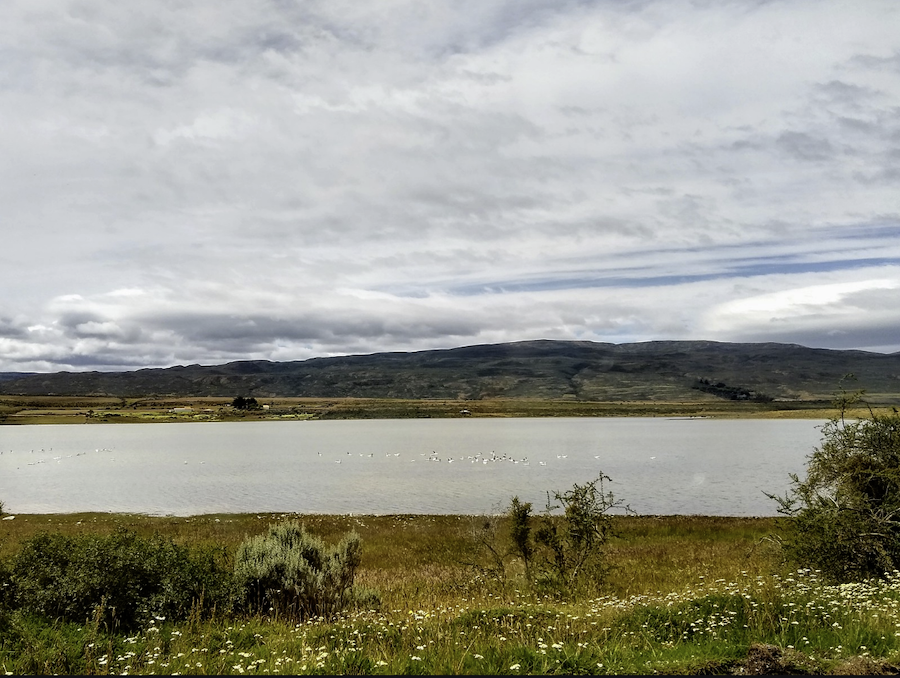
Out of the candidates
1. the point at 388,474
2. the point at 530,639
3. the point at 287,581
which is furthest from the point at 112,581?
the point at 388,474

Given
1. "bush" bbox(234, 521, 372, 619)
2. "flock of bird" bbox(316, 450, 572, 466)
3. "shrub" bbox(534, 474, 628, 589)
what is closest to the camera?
"bush" bbox(234, 521, 372, 619)

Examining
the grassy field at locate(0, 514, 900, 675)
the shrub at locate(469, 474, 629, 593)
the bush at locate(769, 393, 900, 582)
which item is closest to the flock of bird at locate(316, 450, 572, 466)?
the shrub at locate(469, 474, 629, 593)

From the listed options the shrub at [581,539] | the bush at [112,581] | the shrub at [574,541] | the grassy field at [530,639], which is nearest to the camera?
the grassy field at [530,639]

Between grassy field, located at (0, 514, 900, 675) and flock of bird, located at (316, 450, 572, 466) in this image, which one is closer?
grassy field, located at (0, 514, 900, 675)

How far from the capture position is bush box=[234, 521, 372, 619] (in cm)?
1382

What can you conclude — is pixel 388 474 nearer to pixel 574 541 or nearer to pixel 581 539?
pixel 574 541

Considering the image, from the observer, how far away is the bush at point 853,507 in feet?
53.0

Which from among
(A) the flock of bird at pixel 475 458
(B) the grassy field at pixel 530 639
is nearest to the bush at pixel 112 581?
(B) the grassy field at pixel 530 639

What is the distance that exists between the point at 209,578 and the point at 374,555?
1994 centimetres

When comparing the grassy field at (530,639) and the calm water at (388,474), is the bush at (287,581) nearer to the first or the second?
the grassy field at (530,639)

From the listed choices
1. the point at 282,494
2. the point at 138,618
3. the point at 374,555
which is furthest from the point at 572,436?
the point at 138,618

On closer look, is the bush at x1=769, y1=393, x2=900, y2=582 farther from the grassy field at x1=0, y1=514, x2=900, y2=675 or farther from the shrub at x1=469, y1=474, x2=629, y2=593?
the shrub at x1=469, y1=474, x2=629, y2=593

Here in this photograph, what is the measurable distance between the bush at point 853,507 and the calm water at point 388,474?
33399 millimetres

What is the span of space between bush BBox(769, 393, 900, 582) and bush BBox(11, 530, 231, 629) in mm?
14210
